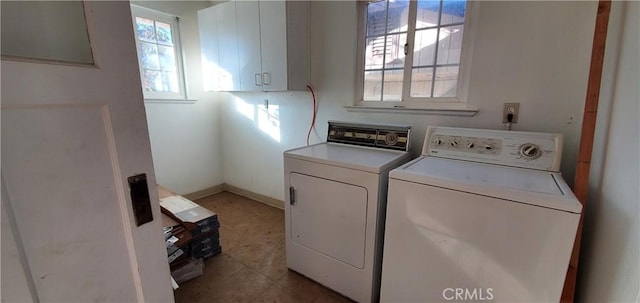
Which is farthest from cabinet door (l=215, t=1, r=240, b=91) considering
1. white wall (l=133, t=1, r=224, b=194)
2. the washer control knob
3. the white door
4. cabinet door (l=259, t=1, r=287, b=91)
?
the washer control knob

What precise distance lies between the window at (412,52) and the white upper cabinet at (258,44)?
538 millimetres

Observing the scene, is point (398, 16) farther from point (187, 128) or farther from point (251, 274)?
point (187, 128)

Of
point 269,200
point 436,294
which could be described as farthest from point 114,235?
point 269,200

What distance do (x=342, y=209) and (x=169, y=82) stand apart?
2475mm

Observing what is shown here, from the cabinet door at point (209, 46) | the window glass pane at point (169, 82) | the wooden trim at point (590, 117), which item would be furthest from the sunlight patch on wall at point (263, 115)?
the wooden trim at point (590, 117)

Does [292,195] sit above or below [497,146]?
below

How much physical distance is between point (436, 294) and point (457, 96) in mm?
1267

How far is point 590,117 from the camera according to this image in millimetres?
1171

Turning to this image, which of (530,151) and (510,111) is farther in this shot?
(510,111)

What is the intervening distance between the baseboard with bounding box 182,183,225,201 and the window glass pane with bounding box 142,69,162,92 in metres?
1.27

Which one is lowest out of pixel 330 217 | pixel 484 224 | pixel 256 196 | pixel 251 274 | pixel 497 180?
pixel 251 274

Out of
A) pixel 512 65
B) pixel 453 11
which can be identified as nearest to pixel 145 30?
pixel 453 11

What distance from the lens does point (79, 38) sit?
1.88 ft

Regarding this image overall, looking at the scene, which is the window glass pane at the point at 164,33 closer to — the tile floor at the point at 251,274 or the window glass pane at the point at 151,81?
the window glass pane at the point at 151,81
